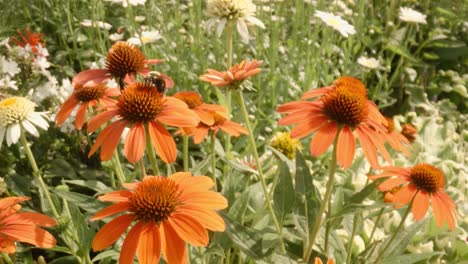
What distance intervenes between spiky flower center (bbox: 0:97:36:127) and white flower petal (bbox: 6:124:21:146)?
0.04 feet

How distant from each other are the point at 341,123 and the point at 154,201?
1.32ft

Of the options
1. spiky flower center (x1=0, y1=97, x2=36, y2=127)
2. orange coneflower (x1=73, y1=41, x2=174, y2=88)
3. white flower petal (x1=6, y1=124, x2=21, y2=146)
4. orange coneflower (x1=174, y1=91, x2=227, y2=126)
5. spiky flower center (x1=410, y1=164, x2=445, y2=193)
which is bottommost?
spiky flower center (x1=410, y1=164, x2=445, y2=193)

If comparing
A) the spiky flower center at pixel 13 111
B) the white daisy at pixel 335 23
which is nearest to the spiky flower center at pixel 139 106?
the spiky flower center at pixel 13 111

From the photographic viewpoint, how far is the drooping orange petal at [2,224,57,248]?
0.87 m

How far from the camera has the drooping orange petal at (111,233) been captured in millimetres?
832

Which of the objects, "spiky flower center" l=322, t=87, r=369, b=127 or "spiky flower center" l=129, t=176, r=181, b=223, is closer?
"spiky flower center" l=129, t=176, r=181, b=223

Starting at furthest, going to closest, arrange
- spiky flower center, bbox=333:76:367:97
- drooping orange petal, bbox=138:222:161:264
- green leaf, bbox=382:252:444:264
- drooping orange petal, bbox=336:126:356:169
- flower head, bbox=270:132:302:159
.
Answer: flower head, bbox=270:132:302:159, green leaf, bbox=382:252:444:264, spiky flower center, bbox=333:76:367:97, drooping orange petal, bbox=336:126:356:169, drooping orange petal, bbox=138:222:161:264

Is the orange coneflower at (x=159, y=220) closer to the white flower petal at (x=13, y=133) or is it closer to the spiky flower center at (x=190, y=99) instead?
the spiky flower center at (x=190, y=99)

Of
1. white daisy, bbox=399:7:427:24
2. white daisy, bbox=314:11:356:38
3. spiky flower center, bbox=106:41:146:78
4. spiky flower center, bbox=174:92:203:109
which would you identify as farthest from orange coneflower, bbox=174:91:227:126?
white daisy, bbox=399:7:427:24

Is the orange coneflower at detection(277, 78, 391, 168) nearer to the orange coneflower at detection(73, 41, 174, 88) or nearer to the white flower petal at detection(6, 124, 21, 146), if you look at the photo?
the orange coneflower at detection(73, 41, 174, 88)

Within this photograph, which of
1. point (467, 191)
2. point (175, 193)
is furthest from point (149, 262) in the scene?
point (467, 191)

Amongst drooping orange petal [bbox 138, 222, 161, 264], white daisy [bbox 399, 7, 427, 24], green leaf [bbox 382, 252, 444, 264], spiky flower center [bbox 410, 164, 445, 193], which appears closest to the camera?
drooping orange petal [bbox 138, 222, 161, 264]

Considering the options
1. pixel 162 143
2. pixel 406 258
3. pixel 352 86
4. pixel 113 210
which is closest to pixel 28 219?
pixel 113 210

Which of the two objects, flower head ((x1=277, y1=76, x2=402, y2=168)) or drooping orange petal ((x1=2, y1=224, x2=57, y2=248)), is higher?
flower head ((x1=277, y1=76, x2=402, y2=168))
